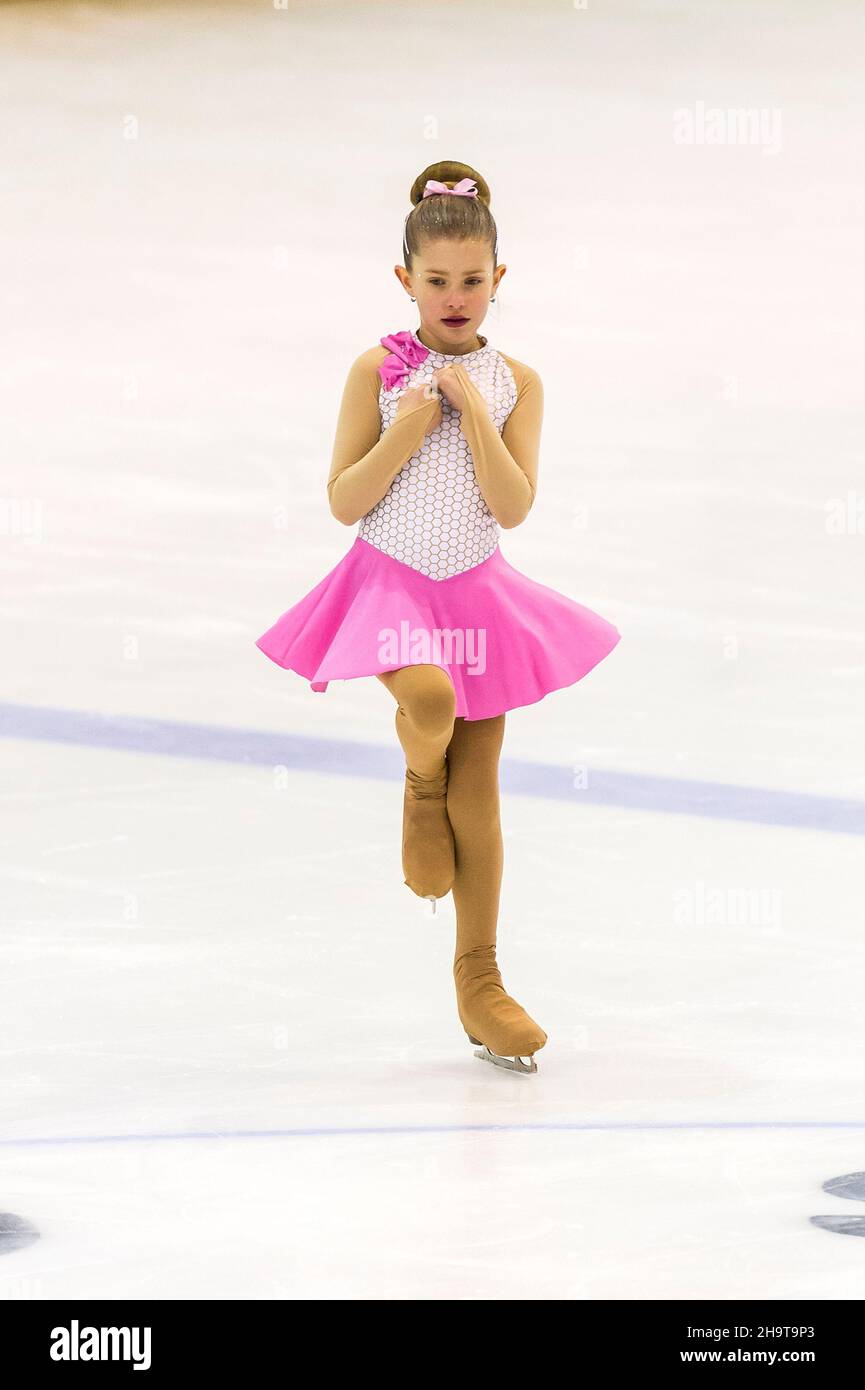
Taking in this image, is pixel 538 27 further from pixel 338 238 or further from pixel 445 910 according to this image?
pixel 445 910

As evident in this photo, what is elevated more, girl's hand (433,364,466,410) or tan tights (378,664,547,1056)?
girl's hand (433,364,466,410)

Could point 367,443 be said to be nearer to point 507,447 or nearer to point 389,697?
point 507,447

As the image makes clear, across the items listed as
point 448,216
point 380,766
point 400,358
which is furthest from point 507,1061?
point 380,766

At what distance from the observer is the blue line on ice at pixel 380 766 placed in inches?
210

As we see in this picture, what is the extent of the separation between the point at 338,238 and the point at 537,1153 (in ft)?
21.0

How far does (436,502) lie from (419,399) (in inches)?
6.9

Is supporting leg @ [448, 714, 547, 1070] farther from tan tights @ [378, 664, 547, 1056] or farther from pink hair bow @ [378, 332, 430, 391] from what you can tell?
pink hair bow @ [378, 332, 430, 391]

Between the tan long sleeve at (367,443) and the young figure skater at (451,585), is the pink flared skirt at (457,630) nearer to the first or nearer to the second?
the young figure skater at (451,585)

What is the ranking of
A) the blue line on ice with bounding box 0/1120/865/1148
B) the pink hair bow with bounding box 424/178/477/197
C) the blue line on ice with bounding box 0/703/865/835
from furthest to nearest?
1. the blue line on ice with bounding box 0/703/865/835
2. the pink hair bow with bounding box 424/178/477/197
3. the blue line on ice with bounding box 0/1120/865/1148

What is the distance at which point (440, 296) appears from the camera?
3.36 meters

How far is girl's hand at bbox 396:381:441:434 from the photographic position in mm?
3312

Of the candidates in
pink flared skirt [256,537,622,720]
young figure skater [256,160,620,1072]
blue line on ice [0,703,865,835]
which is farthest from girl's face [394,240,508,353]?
blue line on ice [0,703,865,835]

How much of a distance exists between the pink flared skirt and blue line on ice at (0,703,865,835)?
1884mm

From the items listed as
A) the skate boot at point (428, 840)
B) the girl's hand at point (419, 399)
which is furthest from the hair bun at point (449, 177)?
the skate boot at point (428, 840)
